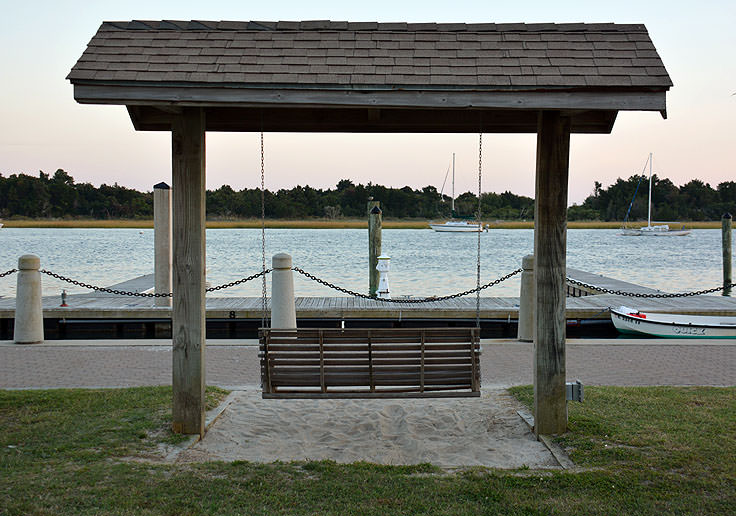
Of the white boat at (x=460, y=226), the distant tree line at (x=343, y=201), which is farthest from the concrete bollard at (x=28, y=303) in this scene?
the white boat at (x=460, y=226)

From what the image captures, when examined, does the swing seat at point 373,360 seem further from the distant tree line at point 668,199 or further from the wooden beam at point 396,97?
the distant tree line at point 668,199

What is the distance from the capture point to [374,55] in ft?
18.7

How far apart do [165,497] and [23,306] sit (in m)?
7.01

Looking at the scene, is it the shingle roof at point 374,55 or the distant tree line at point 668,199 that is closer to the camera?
the shingle roof at point 374,55

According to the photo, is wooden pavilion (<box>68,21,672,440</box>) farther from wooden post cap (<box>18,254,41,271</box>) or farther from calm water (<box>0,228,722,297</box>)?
calm water (<box>0,228,722,297</box>)

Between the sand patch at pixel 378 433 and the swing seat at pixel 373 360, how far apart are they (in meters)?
0.44

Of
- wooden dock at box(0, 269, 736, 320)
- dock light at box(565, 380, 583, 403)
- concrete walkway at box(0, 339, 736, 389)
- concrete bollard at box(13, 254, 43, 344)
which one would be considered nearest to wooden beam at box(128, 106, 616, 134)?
dock light at box(565, 380, 583, 403)

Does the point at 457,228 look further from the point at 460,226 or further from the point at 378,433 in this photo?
the point at 378,433

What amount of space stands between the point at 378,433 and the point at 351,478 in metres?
1.33

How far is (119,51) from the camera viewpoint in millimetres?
5625

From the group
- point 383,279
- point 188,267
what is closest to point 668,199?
point 383,279

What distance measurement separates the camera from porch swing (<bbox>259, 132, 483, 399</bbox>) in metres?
6.02

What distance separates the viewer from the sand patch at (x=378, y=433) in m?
5.60

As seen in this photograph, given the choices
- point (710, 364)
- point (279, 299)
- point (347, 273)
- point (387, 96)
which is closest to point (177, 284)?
point (387, 96)
